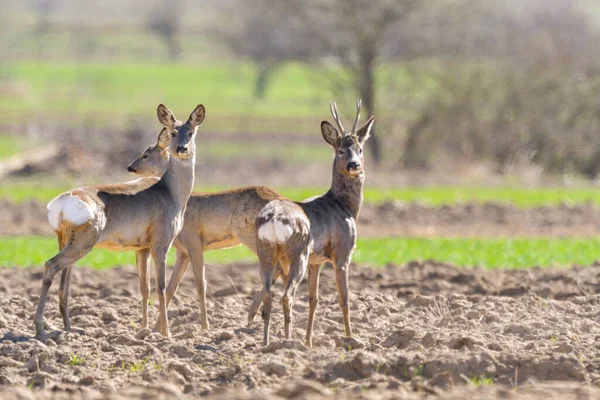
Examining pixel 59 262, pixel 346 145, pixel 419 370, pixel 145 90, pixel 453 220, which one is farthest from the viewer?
pixel 145 90

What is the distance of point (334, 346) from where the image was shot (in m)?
11.0

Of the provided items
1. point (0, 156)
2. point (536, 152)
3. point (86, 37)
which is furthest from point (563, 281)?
point (86, 37)

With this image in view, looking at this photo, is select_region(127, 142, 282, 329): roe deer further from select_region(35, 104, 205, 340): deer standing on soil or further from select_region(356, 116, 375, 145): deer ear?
select_region(356, 116, 375, 145): deer ear

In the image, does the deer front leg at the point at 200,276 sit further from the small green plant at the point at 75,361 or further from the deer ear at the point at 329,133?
the small green plant at the point at 75,361

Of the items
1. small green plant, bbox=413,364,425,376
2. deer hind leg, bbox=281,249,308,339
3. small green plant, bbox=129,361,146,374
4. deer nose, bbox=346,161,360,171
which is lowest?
small green plant, bbox=129,361,146,374

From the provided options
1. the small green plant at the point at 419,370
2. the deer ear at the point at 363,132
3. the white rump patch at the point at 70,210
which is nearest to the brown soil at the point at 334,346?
the small green plant at the point at 419,370

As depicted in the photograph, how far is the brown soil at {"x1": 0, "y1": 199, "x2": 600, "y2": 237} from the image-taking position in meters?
23.8

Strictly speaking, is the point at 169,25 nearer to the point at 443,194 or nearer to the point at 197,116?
the point at 443,194

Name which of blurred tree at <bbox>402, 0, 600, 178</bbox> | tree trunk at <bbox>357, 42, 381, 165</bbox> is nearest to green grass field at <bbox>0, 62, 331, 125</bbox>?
tree trunk at <bbox>357, 42, 381, 165</bbox>

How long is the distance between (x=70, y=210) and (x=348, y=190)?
9.65ft

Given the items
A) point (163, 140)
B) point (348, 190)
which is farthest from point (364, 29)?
point (348, 190)

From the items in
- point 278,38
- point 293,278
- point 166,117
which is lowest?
point 293,278

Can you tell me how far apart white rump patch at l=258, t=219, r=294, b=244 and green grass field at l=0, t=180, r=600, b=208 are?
16.2 metres

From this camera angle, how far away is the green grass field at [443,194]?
27891mm
